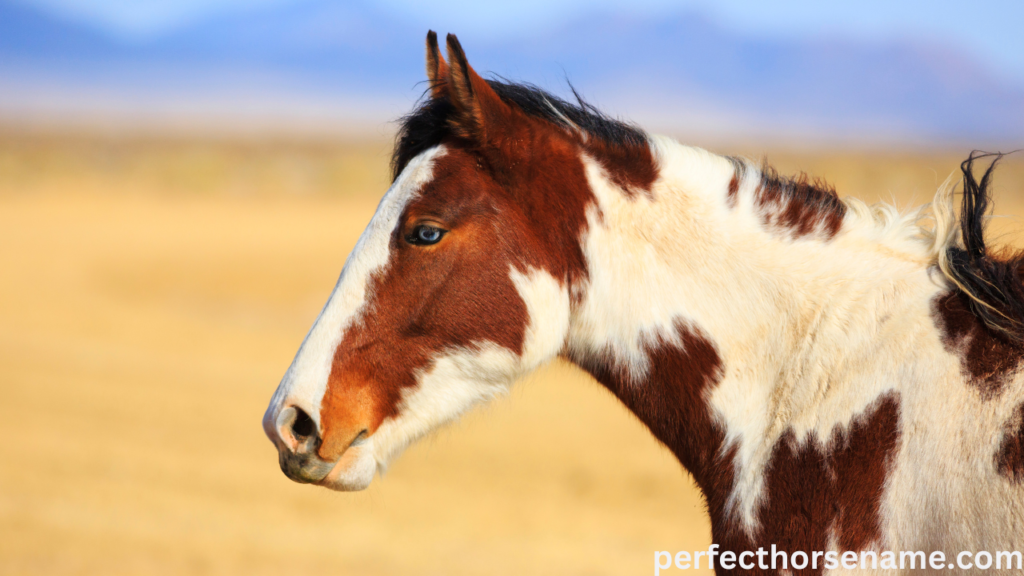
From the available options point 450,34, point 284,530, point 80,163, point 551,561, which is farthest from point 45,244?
point 80,163

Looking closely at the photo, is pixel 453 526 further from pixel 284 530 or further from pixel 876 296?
pixel 876 296

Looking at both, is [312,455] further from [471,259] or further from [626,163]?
[626,163]

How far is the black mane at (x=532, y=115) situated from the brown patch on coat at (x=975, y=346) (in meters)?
0.97

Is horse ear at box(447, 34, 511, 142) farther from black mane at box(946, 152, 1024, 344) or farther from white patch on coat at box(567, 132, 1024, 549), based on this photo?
black mane at box(946, 152, 1024, 344)

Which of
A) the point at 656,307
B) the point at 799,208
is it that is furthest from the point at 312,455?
the point at 799,208

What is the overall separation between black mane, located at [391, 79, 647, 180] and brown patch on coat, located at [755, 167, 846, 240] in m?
0.41

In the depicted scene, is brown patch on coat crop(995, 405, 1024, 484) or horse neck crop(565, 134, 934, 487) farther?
horse neck crop(565, 134, 934, 487)

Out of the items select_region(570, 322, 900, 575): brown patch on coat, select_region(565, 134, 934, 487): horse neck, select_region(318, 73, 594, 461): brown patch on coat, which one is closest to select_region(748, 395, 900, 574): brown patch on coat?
select_region(570, 322, 900, 575): brown patch on coat

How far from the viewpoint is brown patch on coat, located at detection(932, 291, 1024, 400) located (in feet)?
6.22

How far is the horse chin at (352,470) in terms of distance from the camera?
90.6 inches

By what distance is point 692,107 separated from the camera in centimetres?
14038

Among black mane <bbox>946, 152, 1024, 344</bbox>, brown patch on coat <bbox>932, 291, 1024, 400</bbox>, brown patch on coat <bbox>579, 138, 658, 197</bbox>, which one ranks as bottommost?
brown patch on coat <bbox>932, 291, 1024, 400</bbox>

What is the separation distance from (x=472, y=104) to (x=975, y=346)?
151cm

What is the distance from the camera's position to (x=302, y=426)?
227 cm
